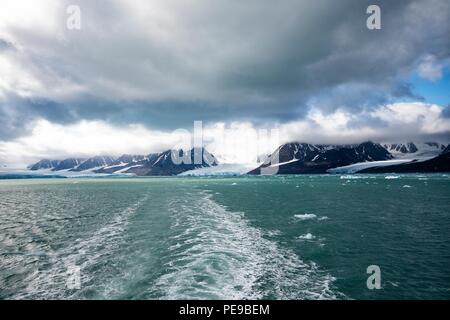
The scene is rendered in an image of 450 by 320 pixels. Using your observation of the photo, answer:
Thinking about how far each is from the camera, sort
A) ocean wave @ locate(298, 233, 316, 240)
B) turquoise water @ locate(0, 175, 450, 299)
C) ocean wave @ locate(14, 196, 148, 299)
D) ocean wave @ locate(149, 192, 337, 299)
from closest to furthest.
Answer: ocean wave @ locate(149, 192, 337, 299), ocean wave @ locate(14, 196, 148, 299), turquoise water @ locate(0, 175, 450, 299), ocean wave @ locate(298, 233, 316, 240)

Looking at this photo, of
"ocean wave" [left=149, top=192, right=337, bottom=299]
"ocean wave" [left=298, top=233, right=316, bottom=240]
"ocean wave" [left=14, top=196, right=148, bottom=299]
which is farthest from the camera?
"ocean wave" [left=298, top=233, right=316, bottom=240]

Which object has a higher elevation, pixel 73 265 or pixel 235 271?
pixel 73 265

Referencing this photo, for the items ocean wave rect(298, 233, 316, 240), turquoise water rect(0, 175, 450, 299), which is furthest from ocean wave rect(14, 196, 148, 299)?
ocean wave rect(298, 233, 316, 240)

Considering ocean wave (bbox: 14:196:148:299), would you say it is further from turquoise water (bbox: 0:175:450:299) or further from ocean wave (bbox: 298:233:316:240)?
A: ocean wave (bbox: 298:233:316:240)

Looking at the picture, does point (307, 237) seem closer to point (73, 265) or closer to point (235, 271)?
point (235, 271)

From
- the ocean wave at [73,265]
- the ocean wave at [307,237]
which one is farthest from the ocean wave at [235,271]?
the ocean wave at [73,265]

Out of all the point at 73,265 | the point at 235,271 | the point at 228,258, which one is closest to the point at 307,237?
the point at 228,258

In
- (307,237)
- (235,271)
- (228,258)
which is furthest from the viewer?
(307,237)

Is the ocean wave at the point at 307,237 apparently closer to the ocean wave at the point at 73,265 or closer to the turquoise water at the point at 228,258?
the turquoise water at the point at 228,258

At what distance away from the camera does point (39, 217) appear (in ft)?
134

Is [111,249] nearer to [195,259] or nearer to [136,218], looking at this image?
[195,259]
